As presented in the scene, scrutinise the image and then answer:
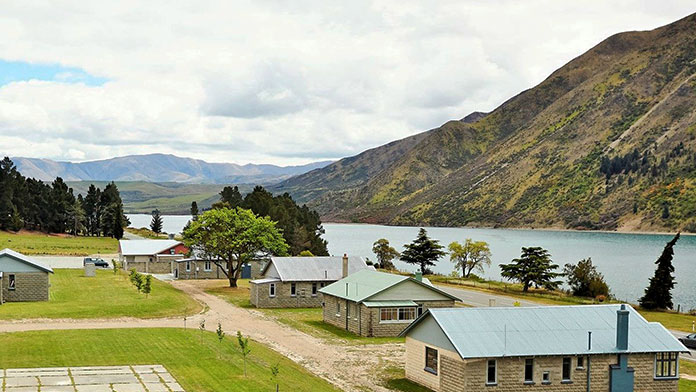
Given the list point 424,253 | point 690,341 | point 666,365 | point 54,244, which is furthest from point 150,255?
point 666,365

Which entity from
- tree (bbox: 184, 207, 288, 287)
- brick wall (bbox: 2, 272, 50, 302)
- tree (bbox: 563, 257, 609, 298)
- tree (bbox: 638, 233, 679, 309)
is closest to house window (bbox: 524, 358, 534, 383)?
tree (bbox: 638, 233, 679, 309)

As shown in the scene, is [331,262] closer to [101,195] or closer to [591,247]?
[101,195]

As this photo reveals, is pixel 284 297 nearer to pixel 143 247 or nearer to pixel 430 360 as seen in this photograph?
pixel 430 360

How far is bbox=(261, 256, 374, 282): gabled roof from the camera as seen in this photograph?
65562mm

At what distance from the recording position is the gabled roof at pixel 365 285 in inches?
1989

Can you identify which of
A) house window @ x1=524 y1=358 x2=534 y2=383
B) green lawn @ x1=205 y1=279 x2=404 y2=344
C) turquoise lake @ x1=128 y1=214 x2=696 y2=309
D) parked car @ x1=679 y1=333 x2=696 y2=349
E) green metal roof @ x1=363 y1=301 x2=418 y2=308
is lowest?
turquoise lake @ x1=128 y1=214 x2=696 y2=309

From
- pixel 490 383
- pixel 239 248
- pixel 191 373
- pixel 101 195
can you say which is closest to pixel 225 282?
pixel 239 248

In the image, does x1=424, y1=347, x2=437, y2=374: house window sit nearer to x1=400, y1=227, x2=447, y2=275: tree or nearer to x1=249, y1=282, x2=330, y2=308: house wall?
x1=249, y1=282, x2=330, y2=308: house wall

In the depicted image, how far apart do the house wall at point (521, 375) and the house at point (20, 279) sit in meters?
34.4

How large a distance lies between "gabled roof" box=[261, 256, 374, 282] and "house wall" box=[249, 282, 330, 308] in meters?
0.61

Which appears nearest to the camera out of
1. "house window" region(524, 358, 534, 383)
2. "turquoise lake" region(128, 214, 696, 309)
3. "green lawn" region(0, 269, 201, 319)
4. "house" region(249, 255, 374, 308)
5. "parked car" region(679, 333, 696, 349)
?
"house window" region(524, 358, 534, 383)

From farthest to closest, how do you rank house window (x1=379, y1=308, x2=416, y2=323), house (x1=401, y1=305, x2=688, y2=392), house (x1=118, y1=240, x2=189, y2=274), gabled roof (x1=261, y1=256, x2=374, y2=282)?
1. house (x1=118, y1=240, x2=189, y2=274)
2. gabled roof (x1=261, y1=256, x2=374, y2=282)
3. house window (x1=379, y1=308, x2=416, y2=323)
4. house (x1=401, y1=305, x2=688, y2=392)

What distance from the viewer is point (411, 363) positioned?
3484 cm

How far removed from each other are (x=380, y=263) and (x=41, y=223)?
63.9 m
